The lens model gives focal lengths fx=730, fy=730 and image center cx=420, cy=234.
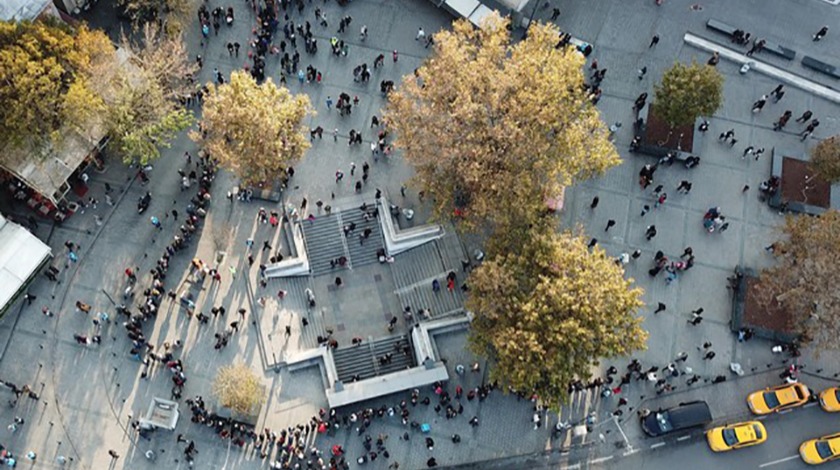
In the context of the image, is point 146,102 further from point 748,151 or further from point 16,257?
point 748,151

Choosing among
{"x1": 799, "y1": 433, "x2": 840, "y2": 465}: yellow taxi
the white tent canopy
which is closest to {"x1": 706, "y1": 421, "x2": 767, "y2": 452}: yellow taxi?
{"x1": 799, "y1": 433, "x2": 840, "y2": 465}: yellow taxi

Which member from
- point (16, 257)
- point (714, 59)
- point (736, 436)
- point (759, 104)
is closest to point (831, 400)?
point (736, 436)

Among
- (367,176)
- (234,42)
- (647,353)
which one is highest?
(234,42)

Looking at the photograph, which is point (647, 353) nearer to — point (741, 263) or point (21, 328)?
point (741, 263)

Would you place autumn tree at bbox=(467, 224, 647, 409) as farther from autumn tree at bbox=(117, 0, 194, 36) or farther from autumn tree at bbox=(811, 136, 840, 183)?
autumn tree at bbox=(117, 0, 194, 36)

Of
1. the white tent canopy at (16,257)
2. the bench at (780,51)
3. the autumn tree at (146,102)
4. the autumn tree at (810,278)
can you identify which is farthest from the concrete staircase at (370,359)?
the bench at (780,51)

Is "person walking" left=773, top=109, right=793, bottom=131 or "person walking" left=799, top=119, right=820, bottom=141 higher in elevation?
"person walking" left=773, top=109, right=793, bottom=131

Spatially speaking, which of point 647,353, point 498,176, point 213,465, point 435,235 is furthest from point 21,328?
point 647,353
